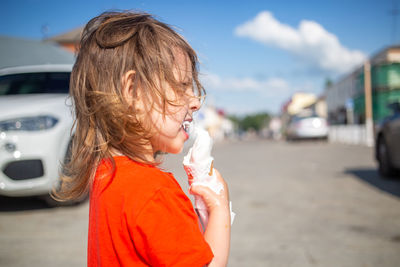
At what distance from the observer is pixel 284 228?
3500 millimetres

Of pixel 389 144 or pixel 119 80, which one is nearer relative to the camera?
pixel 119 80

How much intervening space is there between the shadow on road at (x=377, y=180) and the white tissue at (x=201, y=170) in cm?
457

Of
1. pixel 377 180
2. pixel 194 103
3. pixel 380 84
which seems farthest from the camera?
pixel 380 84

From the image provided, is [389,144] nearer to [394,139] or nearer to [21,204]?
[394,139]

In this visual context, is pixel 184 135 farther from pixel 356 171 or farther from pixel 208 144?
pixel 356 171

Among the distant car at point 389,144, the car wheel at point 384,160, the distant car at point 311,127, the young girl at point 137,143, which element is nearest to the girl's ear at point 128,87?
the young girl at point 137,143

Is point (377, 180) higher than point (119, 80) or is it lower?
lower

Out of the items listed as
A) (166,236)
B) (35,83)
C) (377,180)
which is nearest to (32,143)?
(35,83)

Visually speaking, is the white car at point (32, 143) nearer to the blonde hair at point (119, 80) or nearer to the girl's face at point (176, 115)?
the blonde hair at point (119, 80)

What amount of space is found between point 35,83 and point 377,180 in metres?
5.44

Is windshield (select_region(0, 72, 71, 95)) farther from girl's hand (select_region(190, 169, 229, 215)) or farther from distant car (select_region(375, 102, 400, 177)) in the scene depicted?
distant car (select_region(375, 102, 400, 177))

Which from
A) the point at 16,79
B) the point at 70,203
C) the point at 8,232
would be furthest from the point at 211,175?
the point at 16,79

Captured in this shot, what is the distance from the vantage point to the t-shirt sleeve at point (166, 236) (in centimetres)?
85

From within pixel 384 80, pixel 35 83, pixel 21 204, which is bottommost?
pixel 21 204
